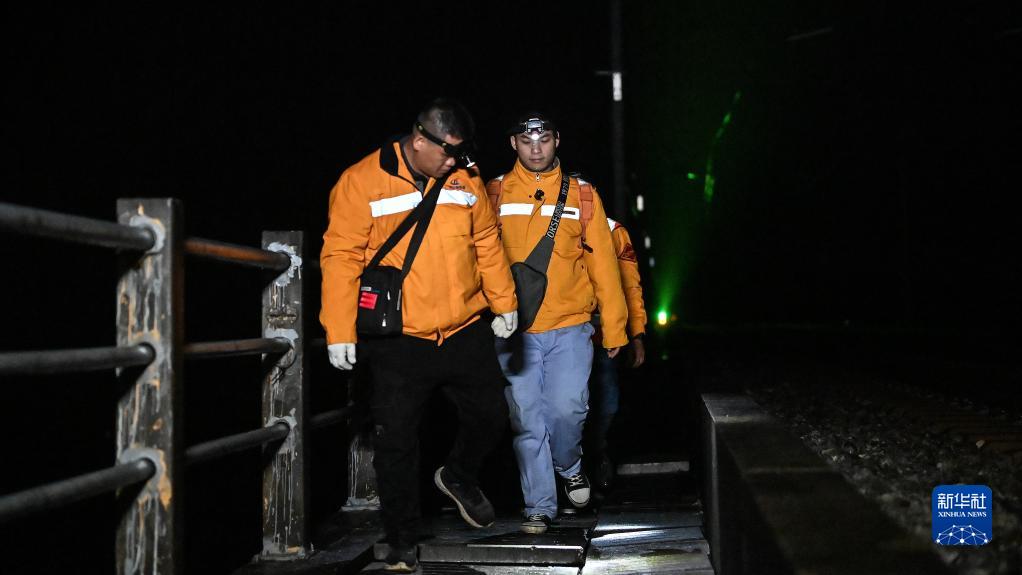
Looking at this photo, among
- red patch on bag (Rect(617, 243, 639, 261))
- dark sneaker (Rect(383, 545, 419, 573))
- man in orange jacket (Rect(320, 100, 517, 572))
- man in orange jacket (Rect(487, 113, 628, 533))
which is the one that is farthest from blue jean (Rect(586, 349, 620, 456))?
dark sneaker (Rect(383, 545, 419, 573))

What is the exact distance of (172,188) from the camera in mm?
39031

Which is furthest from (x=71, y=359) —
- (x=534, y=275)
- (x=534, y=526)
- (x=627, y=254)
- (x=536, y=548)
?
(x=627, y=254)

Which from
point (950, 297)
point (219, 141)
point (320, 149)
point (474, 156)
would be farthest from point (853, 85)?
point (474, 156)

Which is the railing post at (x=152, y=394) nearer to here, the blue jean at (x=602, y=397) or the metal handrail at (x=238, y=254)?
the metal handrail at (x=238, y=254)

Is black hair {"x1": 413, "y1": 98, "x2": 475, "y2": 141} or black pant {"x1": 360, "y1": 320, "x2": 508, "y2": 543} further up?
black hair {"x1": 413, "y1": 98, "x2": 475, "y2": 141}

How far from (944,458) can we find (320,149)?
37096mm

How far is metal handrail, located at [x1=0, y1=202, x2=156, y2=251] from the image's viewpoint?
2.63 m

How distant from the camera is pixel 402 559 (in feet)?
14.6

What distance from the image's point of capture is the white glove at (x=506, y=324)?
16.3ft

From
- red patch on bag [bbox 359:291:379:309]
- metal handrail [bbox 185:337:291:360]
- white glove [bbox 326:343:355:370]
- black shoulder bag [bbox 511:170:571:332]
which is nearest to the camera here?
metal handrail [bbox 185:337:291:360]

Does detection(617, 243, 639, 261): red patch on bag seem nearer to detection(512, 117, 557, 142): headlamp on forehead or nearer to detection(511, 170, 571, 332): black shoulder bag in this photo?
detection(511, 170, 571, 332): black shoulder bag

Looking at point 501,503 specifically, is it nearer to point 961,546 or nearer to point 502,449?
point 502,449

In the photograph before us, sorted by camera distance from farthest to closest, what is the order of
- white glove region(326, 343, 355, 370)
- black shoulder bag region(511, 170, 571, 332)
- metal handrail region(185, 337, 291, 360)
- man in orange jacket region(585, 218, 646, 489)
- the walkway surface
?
man in orange jacket region(585, 218, 646, 489)
black shoulder bag region(511, 170, 571, 332)
white glove region(326, 343, 355, 370)
the walkway surface
metal handrail region(185, 337, 291, 360)

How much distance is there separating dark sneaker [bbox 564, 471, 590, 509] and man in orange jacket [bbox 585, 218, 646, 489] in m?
0.84
